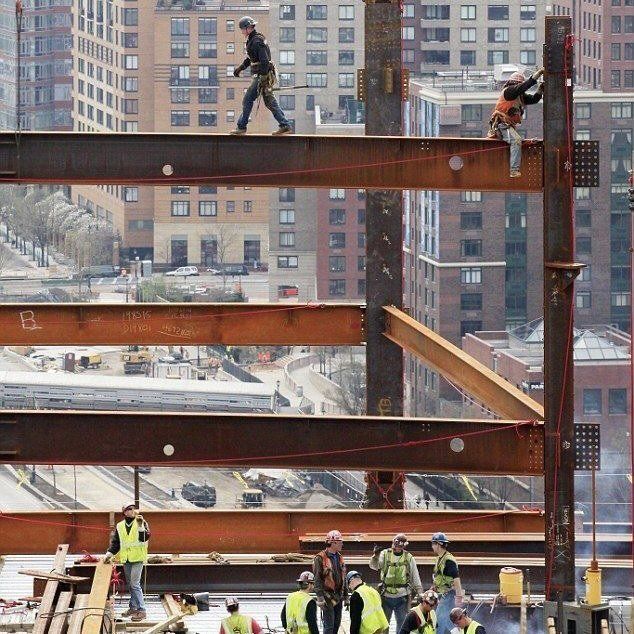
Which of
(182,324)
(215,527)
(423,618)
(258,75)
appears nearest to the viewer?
(423,618)

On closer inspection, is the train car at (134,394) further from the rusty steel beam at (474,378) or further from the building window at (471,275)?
the rusty steel beam at (474,378)

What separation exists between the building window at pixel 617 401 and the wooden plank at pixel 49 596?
10927 centimetres

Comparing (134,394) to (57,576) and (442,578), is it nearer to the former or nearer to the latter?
(57,576)

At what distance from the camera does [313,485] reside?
146 m

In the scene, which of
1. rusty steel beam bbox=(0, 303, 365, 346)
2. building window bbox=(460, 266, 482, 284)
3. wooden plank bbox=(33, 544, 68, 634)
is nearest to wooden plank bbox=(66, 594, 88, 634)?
wooden plank bbox=(33, 544, 68, 634)

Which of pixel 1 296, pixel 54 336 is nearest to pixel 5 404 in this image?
pixel 1 296

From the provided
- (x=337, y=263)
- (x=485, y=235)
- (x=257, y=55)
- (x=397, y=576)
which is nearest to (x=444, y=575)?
(x=397, y=576)

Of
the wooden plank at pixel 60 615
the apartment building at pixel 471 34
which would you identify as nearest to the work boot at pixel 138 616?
the wooden plank at pixel 60 615

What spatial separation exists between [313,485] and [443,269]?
19621 mm

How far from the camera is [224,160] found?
26297 mm

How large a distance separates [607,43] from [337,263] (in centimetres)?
2961

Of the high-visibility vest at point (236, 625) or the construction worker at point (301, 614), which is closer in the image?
the construction worker at point (301, 614)

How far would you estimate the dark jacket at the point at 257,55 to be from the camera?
88.5ft

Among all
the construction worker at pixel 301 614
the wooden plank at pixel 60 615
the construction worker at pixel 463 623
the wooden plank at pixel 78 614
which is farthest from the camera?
the wooden plank at pixel 60 615
